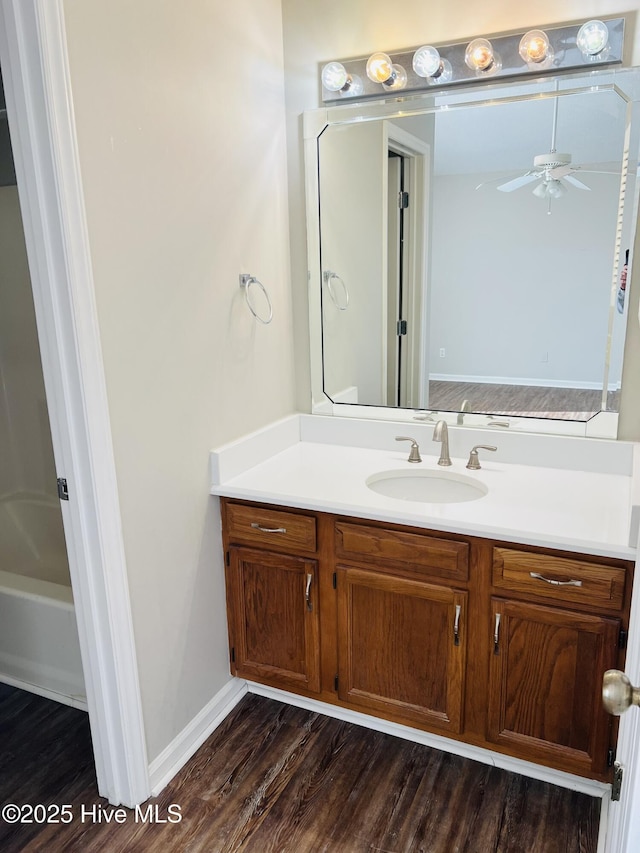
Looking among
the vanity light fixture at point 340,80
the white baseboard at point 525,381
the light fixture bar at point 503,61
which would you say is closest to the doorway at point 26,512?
the vanity light fixture at point 340,80

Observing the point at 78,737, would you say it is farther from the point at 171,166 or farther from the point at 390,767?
the point at 171,166

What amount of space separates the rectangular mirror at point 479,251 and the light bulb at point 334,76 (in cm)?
7

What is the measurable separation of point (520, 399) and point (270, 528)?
0.97 m

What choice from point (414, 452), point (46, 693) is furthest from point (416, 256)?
point (46, 693)

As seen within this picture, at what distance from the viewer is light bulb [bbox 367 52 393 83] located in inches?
81.5

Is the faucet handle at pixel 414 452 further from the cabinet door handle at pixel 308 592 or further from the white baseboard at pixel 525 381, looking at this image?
the cabinet door handle at pixel 308 592

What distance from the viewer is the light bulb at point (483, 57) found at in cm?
195

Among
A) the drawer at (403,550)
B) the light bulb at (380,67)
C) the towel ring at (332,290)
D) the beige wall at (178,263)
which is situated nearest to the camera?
the beige wall at (178,263)

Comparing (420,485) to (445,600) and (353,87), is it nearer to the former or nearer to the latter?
(445,600)

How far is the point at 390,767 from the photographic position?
1932mm

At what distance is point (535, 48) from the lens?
6.20ft

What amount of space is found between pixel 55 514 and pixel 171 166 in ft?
6.15

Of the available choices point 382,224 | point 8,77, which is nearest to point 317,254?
point 382,224

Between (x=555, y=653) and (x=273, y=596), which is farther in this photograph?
(x=273, y=596)
